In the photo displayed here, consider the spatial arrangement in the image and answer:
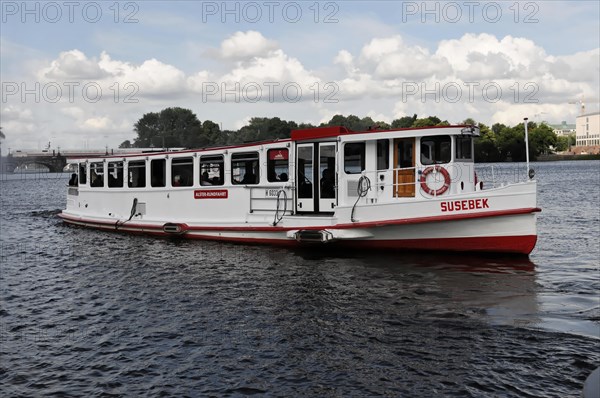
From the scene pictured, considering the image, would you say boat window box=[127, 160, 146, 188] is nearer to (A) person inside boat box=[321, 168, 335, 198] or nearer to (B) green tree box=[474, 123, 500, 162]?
(A) person inside boat box=[321, 168, 335, 198]

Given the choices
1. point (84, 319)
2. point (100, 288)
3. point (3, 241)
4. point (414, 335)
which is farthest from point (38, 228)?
point (414, 335)

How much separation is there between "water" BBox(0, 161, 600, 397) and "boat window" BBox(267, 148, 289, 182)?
2628mm

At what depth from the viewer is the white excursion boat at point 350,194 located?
58.2 feet

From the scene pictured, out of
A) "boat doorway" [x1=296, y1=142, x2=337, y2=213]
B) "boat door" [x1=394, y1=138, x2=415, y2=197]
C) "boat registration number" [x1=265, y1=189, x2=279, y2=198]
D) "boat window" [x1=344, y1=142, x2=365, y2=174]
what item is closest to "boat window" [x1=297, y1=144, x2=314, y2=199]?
"boat doorway" [x1=296, y1=142, x2=337, y2=213]

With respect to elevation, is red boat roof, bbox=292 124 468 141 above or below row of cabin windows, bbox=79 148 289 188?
above

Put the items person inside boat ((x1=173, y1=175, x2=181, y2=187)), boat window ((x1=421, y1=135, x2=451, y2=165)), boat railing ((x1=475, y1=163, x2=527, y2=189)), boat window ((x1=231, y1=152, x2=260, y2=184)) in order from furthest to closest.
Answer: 1. person inside boat ((x1=173, y1=175, x2=181, y2=187))
2. boat window ((x1=231, y1=152, x2=260, y2=184))
3. boat railing ((x1=475, y1=163, x2=527, y2=189))
4. boat window ((x1=421, y1=135, x2=451, y2=165))

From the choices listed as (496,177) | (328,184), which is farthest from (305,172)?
(496,177)

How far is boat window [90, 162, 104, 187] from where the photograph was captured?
2792cm

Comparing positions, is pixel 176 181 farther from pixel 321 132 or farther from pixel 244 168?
pixel 321 132

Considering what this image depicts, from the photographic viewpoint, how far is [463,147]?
736 inches

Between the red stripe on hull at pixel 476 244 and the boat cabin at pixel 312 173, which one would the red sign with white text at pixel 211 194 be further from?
the red stripe on hull at pixel 476 244

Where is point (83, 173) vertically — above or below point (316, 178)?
above

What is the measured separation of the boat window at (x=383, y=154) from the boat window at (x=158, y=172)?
966 cm

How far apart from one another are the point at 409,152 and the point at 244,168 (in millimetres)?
6331
